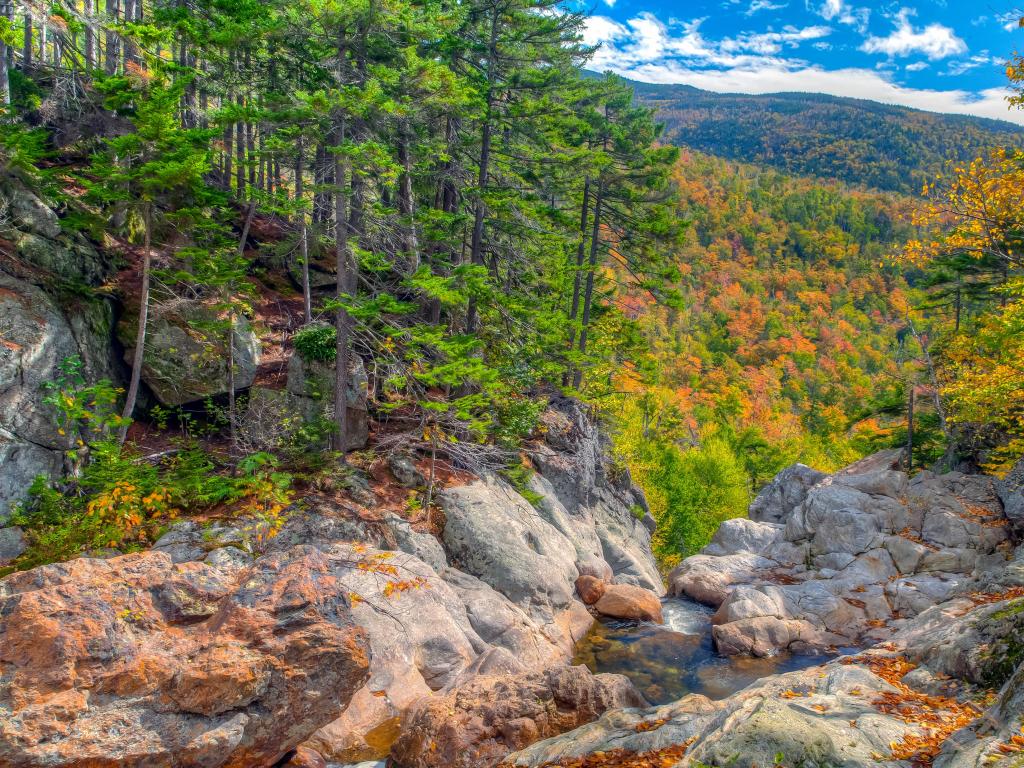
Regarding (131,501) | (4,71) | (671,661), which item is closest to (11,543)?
(131,501)

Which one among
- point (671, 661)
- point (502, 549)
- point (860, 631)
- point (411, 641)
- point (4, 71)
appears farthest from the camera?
point (860, 631)

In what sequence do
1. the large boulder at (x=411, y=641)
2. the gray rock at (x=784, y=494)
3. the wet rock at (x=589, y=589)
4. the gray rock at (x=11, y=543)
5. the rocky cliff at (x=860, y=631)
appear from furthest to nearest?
the gray rock at (x=784, y=494) → the wet rock at (x=589, y=589) → the gray rock at (x=11, y=543) → the large boulder at (x=411, y=641) → the rocky cliff at (x=860, y=631)

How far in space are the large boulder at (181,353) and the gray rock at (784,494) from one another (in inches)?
1109

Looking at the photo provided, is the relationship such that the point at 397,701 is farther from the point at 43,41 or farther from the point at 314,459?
the point at 43,41

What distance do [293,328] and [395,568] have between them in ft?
32.2

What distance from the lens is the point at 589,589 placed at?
18484 mm

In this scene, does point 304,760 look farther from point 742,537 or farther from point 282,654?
point 742,537

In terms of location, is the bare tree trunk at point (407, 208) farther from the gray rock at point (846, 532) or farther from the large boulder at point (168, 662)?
the gray rock at point (846, 532)

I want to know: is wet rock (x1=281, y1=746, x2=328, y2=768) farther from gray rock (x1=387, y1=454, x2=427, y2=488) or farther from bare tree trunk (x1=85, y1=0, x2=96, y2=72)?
bare tree trunk (x1=85, y1=0, x2=96, y2=72)

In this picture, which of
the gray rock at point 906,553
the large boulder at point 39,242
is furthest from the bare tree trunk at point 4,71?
the gray rock at point 906,553

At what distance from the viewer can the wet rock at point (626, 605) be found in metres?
18.2

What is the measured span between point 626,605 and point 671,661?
238 cm

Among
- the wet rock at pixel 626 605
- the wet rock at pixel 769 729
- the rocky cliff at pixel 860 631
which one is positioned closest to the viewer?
the wet rock at pixel 769 729

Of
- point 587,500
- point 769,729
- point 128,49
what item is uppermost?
point 128,49
